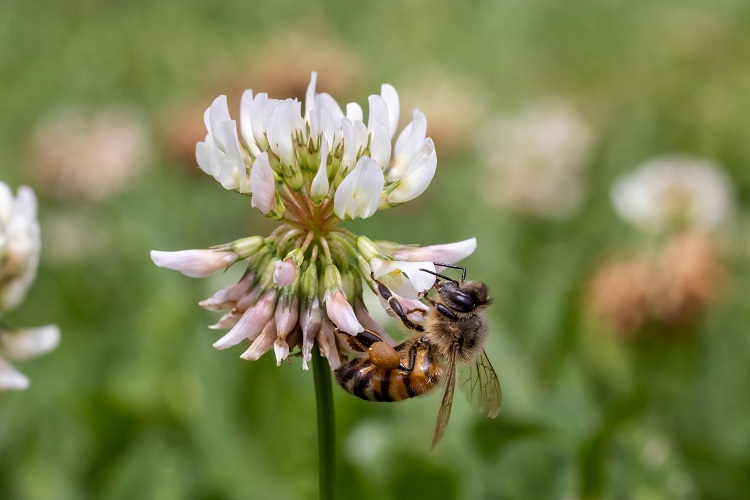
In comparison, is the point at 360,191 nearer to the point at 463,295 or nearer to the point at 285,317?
the point at 285,317

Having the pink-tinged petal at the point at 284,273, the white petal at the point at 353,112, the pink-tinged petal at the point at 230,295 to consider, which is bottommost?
the pink-tinged petal at the point at 230,295

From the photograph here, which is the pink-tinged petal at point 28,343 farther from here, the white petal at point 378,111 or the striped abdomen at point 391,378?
the white petal at point 378,111

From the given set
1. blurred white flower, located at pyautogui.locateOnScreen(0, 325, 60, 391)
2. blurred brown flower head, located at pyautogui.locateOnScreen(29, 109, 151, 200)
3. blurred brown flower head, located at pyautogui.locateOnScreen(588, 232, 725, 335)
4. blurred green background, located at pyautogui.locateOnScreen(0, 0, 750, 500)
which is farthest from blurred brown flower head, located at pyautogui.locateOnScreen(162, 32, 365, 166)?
blurred white flower, located at pyautogui.locateOnScreen(0, 325, 60, 391)

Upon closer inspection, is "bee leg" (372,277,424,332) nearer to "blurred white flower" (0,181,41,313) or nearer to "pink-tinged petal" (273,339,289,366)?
"pink-tinged petal" (273,339,289,366)

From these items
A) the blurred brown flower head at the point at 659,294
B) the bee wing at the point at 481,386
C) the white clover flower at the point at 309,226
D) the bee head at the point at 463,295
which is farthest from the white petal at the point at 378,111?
the blurred brown flower head at the point at 659,294

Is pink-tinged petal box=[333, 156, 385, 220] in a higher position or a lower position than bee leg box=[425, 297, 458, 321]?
higher

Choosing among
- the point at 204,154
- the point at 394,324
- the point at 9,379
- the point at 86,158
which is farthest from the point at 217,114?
the point at 86,158

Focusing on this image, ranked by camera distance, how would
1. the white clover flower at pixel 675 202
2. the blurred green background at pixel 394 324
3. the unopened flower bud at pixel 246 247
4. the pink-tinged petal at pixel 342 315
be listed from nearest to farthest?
the pink-tinged petal at pixel 342 315 < the unopened flower bud at pixel 246 247 < the blurred green background at pixel 394 324 < the white clover flower at pixel 675 202

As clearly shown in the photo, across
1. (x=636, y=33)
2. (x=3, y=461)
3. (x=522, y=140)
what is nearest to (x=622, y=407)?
(x=3, y=461)
